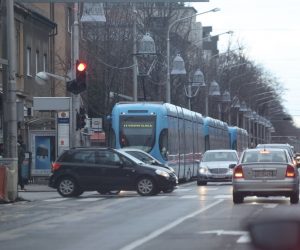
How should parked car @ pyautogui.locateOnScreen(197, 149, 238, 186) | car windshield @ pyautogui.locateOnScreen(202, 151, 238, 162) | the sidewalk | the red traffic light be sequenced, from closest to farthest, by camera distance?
the red traffic light
the sidewalk
parked car @ pyautogui.locateOnScreen(197, 149, 238, 186)
car windshield @ pyautogui.locateOnScreen(202, 151, 238, 162)

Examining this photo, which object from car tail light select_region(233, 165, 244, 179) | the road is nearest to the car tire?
the road

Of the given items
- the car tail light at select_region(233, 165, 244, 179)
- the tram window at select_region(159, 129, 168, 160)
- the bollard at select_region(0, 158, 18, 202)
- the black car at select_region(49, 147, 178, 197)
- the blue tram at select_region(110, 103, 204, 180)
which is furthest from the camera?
the tram window at select_region(159, 129, 168, 160)

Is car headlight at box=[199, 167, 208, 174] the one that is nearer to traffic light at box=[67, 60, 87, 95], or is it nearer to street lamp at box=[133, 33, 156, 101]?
street lamp at box=[133, 33, 156, 101]

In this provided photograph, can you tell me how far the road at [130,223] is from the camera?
11.6 m

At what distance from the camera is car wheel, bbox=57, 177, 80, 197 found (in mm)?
25688

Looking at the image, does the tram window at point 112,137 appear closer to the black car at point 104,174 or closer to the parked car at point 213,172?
the parked car at point 213,172

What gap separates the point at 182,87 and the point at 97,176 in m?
36.6

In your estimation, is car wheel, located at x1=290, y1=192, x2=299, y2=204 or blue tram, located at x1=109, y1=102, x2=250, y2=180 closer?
car wheel, located at x1=290, y1=192, x2=299, y2=204

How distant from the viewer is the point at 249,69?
9538 cm

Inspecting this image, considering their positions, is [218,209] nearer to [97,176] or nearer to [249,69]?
[97,176]

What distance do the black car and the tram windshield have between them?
6.41 m

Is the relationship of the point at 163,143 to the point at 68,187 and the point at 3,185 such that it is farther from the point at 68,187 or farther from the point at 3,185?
the point at 3,185

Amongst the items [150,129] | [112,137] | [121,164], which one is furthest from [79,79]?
[150,129]

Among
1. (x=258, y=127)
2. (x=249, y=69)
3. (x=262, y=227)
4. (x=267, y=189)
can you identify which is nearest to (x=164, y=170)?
(x=267, y=189)
